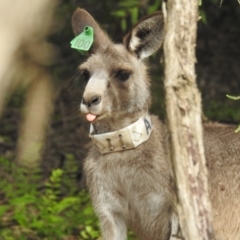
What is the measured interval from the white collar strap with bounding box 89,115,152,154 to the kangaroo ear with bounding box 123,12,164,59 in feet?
1.55

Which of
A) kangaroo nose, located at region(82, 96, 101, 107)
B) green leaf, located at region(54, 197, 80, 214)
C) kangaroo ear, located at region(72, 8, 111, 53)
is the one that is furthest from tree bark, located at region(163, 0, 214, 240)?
green leaf, located at region(54, 197, 80, 214)

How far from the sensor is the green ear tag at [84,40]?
18.6 feet

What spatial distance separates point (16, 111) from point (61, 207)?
2.78 meters

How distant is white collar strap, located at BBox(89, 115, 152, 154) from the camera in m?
5.73

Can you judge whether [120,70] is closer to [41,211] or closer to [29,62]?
[41,211]

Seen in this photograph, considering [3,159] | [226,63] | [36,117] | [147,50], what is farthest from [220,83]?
[147,50]

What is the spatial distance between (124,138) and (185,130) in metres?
1.10

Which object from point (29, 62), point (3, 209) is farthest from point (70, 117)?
point (3, 209)

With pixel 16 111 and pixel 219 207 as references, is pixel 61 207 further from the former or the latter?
pixel 16 111

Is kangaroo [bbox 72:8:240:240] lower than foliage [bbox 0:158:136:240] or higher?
higher

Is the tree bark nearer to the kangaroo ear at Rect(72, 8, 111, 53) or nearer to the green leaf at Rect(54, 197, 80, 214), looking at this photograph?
the kangaroo ear at Rect(72, 8, 111, 53)

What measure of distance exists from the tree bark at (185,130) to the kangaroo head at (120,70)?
913 mm

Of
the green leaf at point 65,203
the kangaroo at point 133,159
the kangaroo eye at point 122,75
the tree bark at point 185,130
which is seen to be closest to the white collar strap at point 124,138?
the kangaroo at point 133,159

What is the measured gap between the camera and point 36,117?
366 inches
